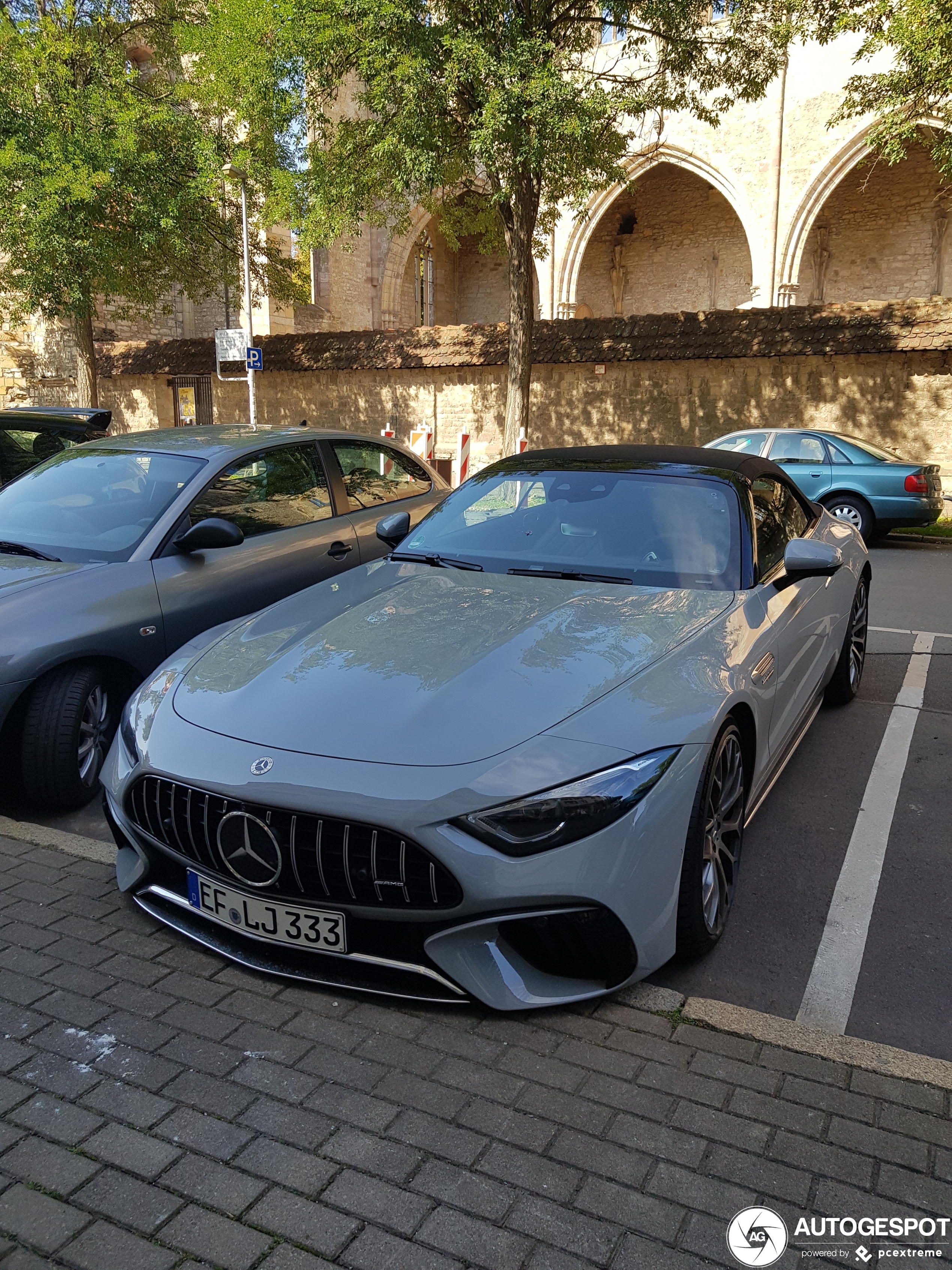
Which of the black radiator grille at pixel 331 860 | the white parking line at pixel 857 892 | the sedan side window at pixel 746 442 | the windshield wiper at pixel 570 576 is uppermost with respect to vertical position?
the sedan side window at pixel 746 442

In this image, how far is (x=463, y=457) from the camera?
63.4ft

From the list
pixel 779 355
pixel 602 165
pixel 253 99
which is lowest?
pixel 779 355

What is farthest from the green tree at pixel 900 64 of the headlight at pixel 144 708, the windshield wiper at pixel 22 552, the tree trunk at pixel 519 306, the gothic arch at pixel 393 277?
the gothic arch at pixel 393 277

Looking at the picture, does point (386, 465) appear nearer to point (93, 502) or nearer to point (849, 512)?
point (93, 502)

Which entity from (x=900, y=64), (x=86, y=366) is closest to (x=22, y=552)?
(x=900, y=64)

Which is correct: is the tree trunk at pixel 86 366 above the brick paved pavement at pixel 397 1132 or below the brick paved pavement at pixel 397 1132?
above

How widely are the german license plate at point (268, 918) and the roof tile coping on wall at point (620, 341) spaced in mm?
16345

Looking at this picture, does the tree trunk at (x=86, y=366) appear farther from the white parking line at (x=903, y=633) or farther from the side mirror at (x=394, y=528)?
the side mirror at (x=394, y=528)

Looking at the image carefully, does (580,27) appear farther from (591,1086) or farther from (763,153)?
(591,1086)

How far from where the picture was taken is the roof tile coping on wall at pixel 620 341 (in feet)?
53.3

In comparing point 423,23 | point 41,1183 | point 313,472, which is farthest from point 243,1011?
point 423,23

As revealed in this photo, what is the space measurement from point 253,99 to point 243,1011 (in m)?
16.2

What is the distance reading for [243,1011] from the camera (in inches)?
106

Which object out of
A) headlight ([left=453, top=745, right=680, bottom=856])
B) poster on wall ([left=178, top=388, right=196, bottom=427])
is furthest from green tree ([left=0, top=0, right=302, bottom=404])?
headlight ([left=453, top=745, right=680, bottom=856])
